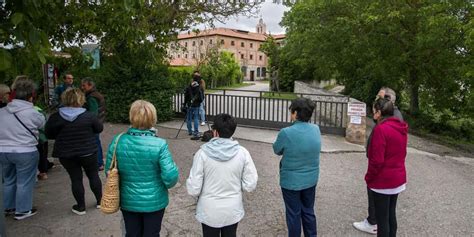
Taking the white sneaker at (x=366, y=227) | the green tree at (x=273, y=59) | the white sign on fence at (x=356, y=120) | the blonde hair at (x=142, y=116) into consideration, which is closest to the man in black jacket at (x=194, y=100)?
the white sign on fence at (x=356, y=120)

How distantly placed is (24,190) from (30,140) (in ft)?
2.07

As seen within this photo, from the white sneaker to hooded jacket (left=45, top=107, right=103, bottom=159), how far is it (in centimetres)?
340

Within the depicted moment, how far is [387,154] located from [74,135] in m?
3.44

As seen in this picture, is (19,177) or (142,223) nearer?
(142,223)

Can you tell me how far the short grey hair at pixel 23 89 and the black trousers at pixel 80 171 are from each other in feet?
2.91

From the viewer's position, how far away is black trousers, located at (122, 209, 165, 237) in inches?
128

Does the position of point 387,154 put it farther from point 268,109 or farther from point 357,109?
point 268,109

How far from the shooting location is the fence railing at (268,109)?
11070 millimetres

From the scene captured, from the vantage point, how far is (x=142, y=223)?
3.33 metres

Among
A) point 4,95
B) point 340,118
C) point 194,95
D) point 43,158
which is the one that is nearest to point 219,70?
point 340,118

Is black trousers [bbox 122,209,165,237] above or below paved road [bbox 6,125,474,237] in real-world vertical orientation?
above

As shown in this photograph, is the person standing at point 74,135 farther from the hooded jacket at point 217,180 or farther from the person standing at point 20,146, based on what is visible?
the hooded jacket at point 217,180

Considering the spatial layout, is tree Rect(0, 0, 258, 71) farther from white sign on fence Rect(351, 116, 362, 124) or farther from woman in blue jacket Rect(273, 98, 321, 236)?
white sign on fence Rect(351, 116, 362, 124)

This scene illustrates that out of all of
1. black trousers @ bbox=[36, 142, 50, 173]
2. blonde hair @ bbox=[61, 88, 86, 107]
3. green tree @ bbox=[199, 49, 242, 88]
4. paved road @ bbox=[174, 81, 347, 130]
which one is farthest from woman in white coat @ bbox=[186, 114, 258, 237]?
green tree @ bbox=[199, 49, 242, 88]
